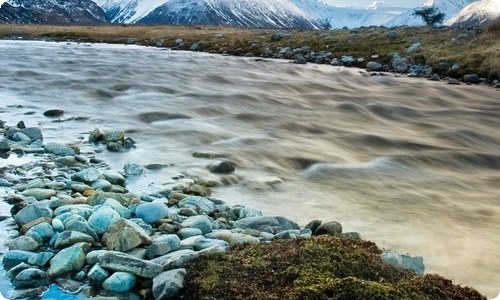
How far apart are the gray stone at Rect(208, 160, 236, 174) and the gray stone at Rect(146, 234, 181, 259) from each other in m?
4.01

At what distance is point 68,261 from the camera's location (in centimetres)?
560

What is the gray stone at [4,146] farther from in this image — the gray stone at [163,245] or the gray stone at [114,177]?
the gray stone at [163,245]

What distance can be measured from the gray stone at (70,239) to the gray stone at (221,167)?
4341 mm

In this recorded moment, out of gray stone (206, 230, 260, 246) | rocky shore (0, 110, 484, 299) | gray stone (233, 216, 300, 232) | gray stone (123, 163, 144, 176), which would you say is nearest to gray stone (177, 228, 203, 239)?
rocky shore (0, 110, 484, 299)

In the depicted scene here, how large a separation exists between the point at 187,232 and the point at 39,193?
100 inches

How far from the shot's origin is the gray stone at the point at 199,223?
6.81 m

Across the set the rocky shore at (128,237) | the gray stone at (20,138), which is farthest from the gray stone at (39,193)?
the gray stone at (20,138)

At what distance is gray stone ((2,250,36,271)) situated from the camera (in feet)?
18.5

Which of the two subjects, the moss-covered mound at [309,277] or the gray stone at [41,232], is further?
the gray stone at [41,232]

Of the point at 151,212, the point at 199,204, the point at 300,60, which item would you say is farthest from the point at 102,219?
the point at 300,60

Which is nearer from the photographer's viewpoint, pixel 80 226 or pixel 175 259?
pixel 175 259

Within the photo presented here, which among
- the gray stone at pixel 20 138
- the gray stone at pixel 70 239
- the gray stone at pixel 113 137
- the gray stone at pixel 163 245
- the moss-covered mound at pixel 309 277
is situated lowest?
the gray stone at pixel 20 138

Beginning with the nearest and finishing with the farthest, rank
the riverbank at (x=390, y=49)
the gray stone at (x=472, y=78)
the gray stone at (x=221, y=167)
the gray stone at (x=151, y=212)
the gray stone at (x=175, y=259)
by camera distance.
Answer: the gray stone at (x=175, y=259)
the gray stone at (x=151, y=212)
the gray stone at (x=221, y=167)
the gray stone at (x=472, y=78)
the riverbank at (x=390, y=49)

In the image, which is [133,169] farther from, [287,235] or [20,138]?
[287,235]
